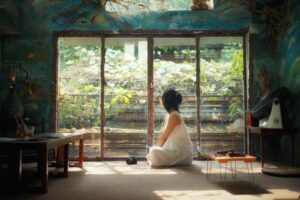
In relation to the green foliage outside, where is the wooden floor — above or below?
below

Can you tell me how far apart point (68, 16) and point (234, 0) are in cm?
292

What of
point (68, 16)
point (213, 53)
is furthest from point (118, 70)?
point (213, 53)

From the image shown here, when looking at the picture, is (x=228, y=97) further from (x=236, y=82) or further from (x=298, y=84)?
(x=298, y=84)

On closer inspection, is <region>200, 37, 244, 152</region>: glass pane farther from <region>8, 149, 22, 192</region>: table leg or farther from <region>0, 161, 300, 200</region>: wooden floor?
<region>8, 149, 22, 192</region>: table leg

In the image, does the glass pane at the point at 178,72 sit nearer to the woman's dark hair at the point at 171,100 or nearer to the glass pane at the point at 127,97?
the glass pane at the point at 127,97

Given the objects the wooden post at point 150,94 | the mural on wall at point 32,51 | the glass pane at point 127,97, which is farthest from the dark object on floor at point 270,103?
the mural on wall at point 32,51

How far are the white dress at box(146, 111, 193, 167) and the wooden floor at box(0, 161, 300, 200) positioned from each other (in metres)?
0.18

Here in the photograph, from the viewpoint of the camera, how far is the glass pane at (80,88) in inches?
257

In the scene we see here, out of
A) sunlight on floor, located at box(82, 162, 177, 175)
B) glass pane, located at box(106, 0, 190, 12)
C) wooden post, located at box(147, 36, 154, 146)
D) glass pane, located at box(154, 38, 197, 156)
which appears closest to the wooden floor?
sunlight on floor, located at box(82, 162, 177, 175)

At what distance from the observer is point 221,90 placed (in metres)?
6.56

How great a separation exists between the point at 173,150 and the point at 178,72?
171 centimetres

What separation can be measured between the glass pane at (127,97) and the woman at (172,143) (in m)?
1.06

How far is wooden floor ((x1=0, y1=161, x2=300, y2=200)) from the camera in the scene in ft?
11.7

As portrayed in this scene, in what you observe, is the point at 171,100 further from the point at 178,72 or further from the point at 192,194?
the point at 192,194
